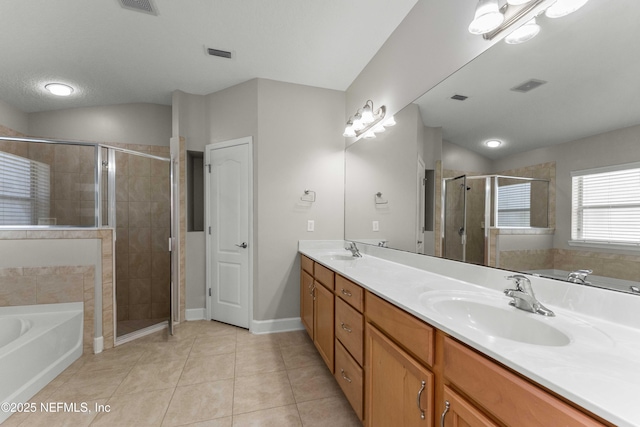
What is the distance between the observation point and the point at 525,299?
38.4 inches

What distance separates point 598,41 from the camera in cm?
90

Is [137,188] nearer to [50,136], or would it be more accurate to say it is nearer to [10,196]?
[10,196]

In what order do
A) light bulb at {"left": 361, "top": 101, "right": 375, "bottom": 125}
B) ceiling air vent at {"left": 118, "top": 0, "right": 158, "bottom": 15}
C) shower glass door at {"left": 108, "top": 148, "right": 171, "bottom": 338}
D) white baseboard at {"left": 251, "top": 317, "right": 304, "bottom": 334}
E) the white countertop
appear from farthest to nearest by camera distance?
1. white baseboard at {"left": 251, "top": 317, "right": 304, "bottom": 334}
2. shower glass door at {"left": 108, "top": 148, "right": 171, "bottom": 338}
3. light bulb at {"left": 361, "top": 101, "right": 375, "bottom": 125}
4. ceiling air vent at {"left": 118, "top": 0, "right": 158, "bottom": 15}
5. the white countertop

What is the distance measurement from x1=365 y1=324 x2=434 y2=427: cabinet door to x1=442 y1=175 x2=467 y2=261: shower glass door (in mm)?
643

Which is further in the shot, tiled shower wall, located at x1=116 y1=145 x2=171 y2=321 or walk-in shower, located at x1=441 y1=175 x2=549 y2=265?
tiled shower wall, located at x1=116 y1=145 x2=171 y2=321

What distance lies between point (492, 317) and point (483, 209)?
1.83 feet

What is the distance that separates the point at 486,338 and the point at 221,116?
3.04 metres

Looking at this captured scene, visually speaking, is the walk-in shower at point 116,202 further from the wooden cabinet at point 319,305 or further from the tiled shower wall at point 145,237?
the wooden cabinet at point 319,305

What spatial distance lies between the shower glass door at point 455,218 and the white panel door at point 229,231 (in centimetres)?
188

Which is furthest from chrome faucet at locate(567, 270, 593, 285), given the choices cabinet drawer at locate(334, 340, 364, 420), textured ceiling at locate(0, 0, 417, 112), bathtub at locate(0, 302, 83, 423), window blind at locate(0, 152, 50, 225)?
window blind at locate(0, 152, 50, 225)

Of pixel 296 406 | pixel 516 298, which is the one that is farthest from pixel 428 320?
pixel 296 406

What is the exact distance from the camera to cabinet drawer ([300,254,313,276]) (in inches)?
94.1

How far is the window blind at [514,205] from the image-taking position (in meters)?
1.18

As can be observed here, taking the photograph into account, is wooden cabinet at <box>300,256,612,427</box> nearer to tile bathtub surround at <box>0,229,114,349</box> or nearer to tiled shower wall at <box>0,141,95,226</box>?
tile bathtub surround at <box>0,229,114,349</box>
